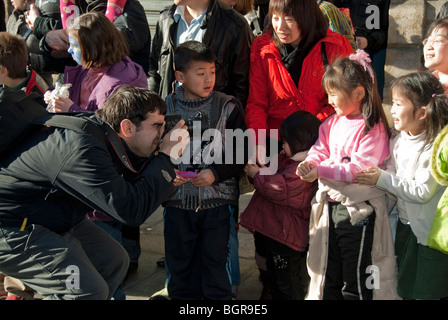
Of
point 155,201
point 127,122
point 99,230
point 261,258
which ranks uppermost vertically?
point 127,122

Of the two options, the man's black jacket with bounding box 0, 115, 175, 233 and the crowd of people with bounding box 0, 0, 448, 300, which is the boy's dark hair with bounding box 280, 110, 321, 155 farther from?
the man's black jacket with bounding box 0, 115, 175, 233

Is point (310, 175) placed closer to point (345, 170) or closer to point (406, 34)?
point (345, 170)

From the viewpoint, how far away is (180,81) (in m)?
3.53

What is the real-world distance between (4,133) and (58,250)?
→ 614 millimetres

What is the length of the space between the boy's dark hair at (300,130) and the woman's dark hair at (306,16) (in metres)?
0.47

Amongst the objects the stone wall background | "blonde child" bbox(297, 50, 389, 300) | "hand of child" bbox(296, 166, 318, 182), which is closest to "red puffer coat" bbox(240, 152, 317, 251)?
"blonde child" bbox(297, 50, 389, 300)

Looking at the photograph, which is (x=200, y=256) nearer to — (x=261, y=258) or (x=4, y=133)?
(x=261, y=258)

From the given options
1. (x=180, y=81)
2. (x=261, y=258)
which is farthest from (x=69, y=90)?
(x=261, y=258)

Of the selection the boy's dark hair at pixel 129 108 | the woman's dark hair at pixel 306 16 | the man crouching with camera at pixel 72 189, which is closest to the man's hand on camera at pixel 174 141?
the man crouching with camera at pixel 72 189

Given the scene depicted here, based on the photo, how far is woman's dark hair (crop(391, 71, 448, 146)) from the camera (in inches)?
116

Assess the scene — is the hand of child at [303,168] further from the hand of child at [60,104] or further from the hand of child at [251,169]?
Answer: the hand of child at [60,104]

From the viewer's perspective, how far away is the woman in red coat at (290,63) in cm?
346

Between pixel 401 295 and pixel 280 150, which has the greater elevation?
pixel 280 150

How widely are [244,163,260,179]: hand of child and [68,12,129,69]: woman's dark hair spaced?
1.17 meters
